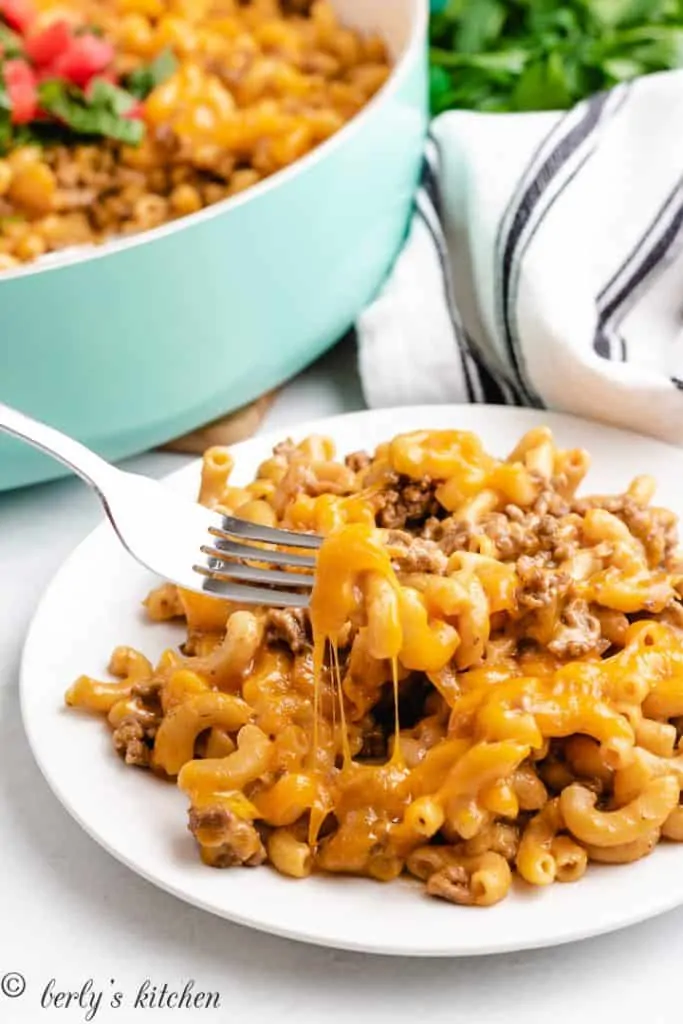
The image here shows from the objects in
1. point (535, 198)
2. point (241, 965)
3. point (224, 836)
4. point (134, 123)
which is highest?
point (134, 123)

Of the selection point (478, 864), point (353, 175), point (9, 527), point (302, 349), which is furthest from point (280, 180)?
A: point (478, 864)

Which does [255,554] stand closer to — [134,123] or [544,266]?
[544,266]

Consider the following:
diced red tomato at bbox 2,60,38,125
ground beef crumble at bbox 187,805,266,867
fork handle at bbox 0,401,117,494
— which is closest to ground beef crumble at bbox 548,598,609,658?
ground beef crumble at bbox 187,805,266,867

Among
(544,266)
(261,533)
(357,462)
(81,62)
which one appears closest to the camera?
(261,533)

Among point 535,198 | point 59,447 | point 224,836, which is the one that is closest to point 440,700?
point 224,836

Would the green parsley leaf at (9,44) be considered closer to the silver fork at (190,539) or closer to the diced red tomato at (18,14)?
the diced red tomato at (18,14)

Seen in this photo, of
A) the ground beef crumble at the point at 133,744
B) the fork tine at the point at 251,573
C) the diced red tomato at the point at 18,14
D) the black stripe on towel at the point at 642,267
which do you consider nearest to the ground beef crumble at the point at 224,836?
the ground beef crumble at the point at 133,744

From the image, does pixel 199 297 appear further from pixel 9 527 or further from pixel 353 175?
pixel 9 527
